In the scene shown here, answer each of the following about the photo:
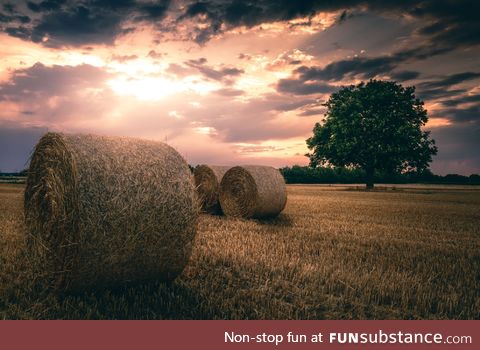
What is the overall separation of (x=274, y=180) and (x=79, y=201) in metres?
9.93

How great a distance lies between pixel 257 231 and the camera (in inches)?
422

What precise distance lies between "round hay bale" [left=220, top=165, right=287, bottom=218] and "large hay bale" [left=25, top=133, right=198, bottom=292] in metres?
7.55

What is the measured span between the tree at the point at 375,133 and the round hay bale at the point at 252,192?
88.1ft

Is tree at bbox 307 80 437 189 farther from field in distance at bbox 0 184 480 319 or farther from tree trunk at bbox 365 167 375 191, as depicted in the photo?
field in distance at bbox 0 184 480 319

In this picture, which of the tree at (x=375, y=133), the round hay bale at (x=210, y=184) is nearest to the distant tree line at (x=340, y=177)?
the tree at (x=375, y=133)

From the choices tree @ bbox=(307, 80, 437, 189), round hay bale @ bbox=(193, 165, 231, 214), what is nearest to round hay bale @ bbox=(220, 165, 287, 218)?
round hay bale @ bbox=(193, 165, 231, 214)

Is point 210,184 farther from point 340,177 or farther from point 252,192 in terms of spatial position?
point 340,177

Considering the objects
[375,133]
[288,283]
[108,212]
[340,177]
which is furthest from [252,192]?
[340,177]

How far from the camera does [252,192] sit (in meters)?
13.5

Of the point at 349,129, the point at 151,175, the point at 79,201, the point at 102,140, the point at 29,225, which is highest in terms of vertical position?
the point at 349,129

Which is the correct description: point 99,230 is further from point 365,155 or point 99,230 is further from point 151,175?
point 365,155

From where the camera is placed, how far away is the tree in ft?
127

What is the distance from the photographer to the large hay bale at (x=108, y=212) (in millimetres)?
4965
